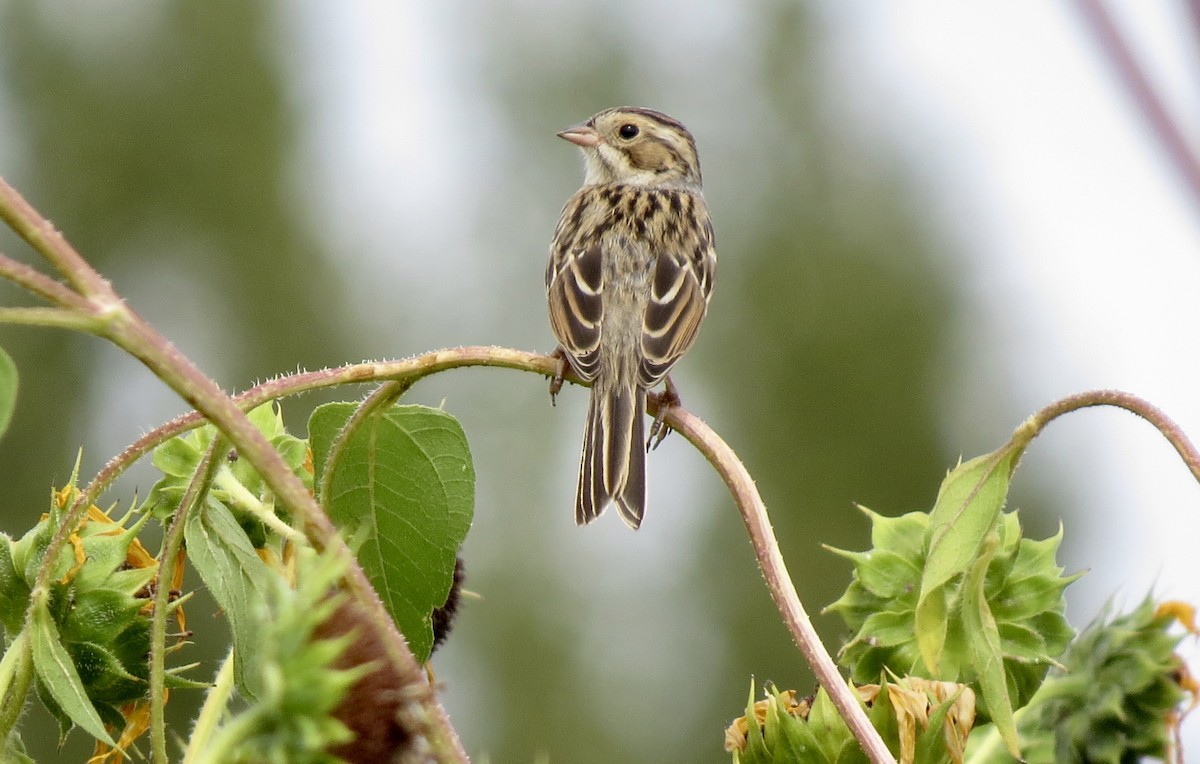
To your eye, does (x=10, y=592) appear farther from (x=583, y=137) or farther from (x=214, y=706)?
(x=583, y=137)

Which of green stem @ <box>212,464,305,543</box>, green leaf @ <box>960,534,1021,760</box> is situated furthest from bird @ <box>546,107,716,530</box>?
green leaf @ <box>960,534,1021,760</box>

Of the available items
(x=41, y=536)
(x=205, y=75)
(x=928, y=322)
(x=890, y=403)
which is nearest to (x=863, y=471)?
(x=890, y=403)

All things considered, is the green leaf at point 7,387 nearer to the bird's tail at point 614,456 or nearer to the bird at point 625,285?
the bird at point 625,285

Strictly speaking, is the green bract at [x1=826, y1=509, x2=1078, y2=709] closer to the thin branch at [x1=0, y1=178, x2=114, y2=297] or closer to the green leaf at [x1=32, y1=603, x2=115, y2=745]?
the green leaf at [x1=32, y1=603, x2=115, y2=745]

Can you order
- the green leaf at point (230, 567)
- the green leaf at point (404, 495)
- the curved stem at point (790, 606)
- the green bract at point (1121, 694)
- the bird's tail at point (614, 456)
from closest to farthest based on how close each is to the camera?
the curved stem at point (790, 606) → the green leaf at point (230, 567) → the green bract at point (1121, 694) → the green leaf at point (404, 495) → the bird's tail at point (614, 456)

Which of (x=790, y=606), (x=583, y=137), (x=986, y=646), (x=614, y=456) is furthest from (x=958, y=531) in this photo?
(x=583, y=137)

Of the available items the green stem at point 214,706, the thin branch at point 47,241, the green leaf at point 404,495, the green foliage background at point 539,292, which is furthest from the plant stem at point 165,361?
the green foliage background at point 539,292
